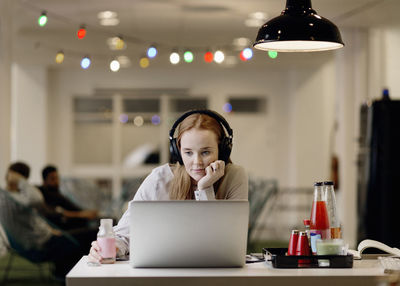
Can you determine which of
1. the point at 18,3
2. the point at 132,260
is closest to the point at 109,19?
the point at 18,3

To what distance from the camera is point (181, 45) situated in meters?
9.64

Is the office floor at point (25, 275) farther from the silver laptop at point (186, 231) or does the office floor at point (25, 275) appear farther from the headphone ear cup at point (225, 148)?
the silver laptop at point (186, 231)

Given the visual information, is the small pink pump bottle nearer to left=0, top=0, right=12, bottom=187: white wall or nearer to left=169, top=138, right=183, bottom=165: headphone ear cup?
left=169, top=138, right=183, bottom=165: headphone ear cup

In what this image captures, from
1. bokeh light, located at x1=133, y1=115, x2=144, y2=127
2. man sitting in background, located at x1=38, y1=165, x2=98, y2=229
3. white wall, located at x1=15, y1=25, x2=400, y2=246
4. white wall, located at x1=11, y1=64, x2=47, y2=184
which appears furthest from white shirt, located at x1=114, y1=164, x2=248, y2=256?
bokeh light, located at x1=133, y1=115, x2=144, y2=127

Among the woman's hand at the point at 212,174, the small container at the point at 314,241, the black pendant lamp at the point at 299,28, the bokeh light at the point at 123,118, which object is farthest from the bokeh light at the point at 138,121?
the small container at the point at 314,241

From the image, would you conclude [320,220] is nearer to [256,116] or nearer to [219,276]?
[219,276]

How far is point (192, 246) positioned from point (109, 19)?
5798mm

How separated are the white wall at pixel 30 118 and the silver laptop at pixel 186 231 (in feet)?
33.1

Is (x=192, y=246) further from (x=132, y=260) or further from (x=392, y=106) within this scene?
(x=392, y=106)

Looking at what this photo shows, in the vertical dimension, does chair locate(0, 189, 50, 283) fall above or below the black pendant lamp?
below

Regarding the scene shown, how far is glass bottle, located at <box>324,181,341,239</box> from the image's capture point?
257cm

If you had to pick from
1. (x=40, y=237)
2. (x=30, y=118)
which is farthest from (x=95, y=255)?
(x=30, y=118)

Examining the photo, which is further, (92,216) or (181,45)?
(181,45)

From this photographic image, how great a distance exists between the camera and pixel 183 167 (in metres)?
3.00
